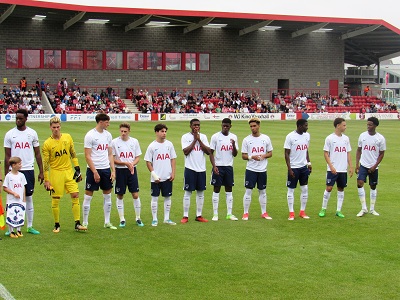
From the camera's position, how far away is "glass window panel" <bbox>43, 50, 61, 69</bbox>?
189ft

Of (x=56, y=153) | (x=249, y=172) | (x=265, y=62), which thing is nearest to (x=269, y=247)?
(x=249, y=172)

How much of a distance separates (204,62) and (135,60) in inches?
268

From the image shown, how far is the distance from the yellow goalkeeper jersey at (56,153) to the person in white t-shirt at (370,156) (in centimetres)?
602

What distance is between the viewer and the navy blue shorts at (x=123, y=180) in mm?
12508

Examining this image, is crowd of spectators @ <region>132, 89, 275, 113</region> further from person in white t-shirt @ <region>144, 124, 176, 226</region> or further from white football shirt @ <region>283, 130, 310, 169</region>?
person in white t-shirt @ <region>144, 124, 176, 226</region>

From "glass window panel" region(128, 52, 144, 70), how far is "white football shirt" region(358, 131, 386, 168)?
159 feet

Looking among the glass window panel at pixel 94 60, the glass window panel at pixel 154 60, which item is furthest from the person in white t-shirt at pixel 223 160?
the glass window panel at pixel 154 60

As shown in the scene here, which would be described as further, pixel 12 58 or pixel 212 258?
pixel 12 58

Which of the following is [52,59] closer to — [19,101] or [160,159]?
[19,101]

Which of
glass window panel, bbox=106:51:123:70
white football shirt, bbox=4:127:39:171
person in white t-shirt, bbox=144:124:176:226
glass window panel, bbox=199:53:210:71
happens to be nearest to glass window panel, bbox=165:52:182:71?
glass window panel, bbox=199:53:210:71

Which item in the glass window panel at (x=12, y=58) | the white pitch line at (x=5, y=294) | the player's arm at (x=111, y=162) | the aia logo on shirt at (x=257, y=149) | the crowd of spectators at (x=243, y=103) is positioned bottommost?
the white pitch line at (x=5, y=294)

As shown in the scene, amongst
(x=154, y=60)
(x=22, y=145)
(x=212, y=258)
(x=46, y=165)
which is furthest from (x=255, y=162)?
(x=154, y=60)

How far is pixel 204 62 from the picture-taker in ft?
208

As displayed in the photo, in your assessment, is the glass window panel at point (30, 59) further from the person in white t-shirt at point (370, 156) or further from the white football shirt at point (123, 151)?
the person in white t-shirt at point (370, 156)
